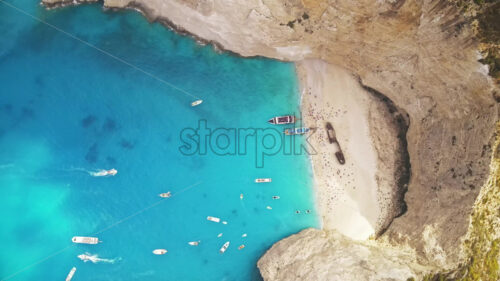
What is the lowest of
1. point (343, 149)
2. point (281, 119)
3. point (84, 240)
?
point (84, 240)

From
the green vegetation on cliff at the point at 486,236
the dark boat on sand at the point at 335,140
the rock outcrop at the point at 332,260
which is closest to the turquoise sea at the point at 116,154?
the rock outcrop at the point at 332,260

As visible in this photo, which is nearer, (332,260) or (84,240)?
(332,260)

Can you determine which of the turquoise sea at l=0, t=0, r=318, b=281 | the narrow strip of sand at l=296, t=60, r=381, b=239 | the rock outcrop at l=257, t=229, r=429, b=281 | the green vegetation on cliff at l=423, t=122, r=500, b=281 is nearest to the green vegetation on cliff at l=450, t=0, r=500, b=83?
the green vegetation on cliff at l=423, t=122, r=500, b=281

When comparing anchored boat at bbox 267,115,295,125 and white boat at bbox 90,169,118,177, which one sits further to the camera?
anchored boat at bbox 267,115,295,125

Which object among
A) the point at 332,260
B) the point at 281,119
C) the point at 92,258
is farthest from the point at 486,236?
the point at 92,258

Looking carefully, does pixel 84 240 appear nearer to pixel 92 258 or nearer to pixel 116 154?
pixel 92 258

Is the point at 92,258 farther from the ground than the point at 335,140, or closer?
closer

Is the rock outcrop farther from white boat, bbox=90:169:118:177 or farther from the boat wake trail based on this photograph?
white boat, bbox=90:169:118:177

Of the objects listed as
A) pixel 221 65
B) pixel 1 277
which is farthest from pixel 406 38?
pixel 1 277
